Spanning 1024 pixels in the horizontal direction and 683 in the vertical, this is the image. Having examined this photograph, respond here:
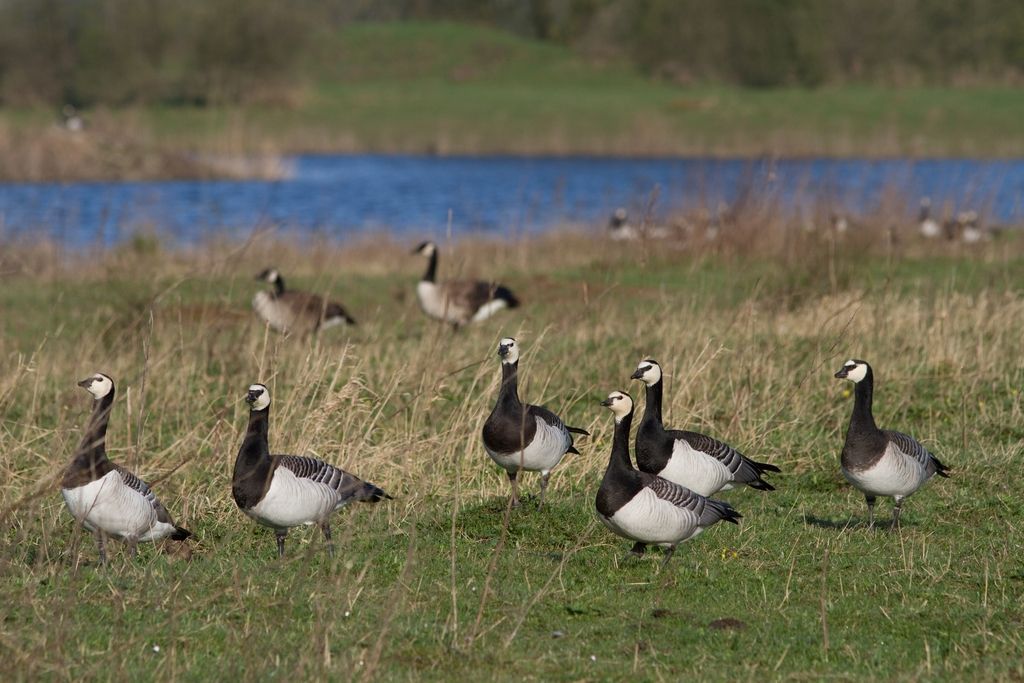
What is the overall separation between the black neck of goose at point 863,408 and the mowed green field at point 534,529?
28.7 inches

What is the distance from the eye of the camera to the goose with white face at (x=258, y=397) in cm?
817

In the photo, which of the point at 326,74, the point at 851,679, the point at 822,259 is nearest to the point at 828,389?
the point at 822,259

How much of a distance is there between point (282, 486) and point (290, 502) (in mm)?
108

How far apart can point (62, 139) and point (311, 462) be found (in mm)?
44369

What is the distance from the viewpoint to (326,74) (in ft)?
298

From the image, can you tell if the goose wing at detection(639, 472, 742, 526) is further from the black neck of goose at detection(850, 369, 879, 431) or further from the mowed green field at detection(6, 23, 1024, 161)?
the mowed green field at detection(6, 23, 1024, 161)

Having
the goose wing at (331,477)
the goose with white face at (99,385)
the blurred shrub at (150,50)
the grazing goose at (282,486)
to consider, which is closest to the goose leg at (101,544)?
the grazing goose at (282,486)

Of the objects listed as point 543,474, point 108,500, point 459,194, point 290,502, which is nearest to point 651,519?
point 543,474

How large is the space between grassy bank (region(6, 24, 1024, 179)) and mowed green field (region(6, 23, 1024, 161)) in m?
0.09

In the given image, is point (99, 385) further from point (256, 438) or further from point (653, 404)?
point (653, 404)

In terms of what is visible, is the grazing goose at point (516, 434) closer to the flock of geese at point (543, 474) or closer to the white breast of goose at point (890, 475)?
the flock of geese at point (543, 474)

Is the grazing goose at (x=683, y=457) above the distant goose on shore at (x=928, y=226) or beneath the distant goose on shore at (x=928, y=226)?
above

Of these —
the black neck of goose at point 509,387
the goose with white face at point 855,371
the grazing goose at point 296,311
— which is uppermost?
the goose with white face at point 855,371

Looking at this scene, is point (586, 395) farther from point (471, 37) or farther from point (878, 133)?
point (471, 37)
